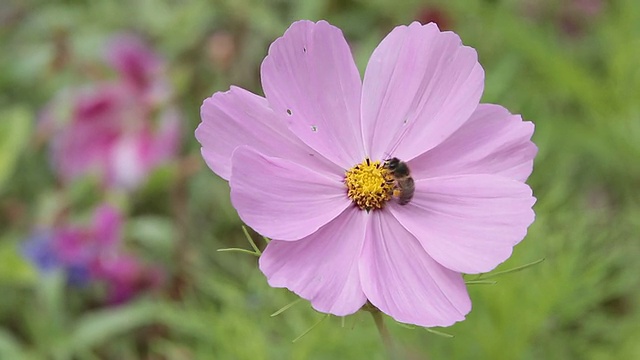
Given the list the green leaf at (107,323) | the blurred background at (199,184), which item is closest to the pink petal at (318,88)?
the blurred background at (199,184)

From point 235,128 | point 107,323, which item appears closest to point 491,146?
point 235,128

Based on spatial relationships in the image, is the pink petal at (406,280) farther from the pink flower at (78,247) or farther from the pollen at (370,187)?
the pink flower at (78,247)

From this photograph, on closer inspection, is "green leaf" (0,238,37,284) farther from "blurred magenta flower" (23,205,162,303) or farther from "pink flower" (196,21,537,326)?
"pink flower" (196,21,537,326)

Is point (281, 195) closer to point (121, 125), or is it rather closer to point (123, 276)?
point (123, 276)

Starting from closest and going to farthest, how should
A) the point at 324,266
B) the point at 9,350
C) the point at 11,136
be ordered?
1. the point at 324,266
2. the point at 9,350
3. the point at 11,136

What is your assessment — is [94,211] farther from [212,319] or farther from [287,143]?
[287,143]

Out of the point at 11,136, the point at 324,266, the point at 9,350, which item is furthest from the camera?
the point at 11,136

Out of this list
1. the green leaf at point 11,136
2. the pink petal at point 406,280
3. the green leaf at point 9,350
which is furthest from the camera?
the green leaf at point 11,136
